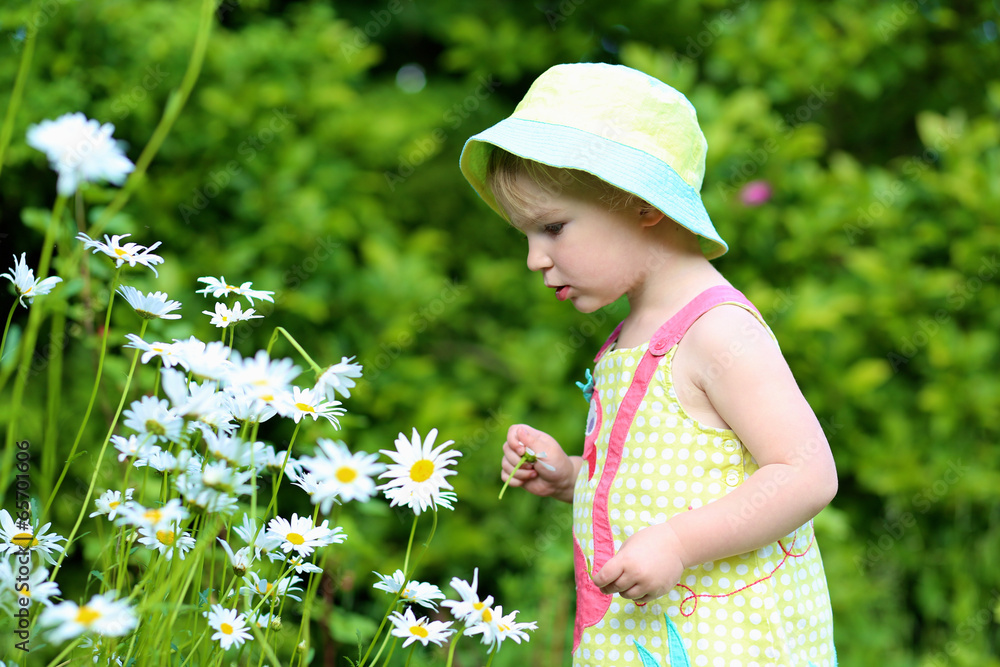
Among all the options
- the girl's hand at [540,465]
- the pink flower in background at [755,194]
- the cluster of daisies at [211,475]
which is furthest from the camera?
the pink flower in background at [755,194]

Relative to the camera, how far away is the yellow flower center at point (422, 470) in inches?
36.3

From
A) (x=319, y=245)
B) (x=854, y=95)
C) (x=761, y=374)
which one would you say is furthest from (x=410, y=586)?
(x=854, y=95)

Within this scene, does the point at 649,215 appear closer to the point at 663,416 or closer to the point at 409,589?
the point at 663,416

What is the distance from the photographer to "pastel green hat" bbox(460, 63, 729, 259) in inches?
46.0

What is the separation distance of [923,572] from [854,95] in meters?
1.68

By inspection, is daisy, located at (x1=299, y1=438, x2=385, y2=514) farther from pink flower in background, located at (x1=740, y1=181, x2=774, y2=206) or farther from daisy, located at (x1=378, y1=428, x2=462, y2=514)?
pink flower in background, located at (x1=740, y1=181, x2=774, y2=206)

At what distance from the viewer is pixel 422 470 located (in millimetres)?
926

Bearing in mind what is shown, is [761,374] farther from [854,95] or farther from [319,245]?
[854,95]

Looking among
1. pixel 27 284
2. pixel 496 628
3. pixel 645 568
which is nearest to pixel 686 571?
pixel 645 568

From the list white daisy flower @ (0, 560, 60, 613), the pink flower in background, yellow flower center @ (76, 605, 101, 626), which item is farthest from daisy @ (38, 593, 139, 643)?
the pink flower in background

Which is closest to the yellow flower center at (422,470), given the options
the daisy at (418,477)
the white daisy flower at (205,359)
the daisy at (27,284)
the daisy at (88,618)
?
the daisy at (418,477)

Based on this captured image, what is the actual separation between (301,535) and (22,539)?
0.28m

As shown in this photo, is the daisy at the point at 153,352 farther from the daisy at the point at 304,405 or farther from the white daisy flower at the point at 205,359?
the daisy at the point at 304,405

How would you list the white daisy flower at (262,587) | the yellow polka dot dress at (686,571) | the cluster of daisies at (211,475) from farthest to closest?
the yellow polka dot dress at (686,571) → the white daisy flower at (262,587) → the cluster of daisies at (211,475)
